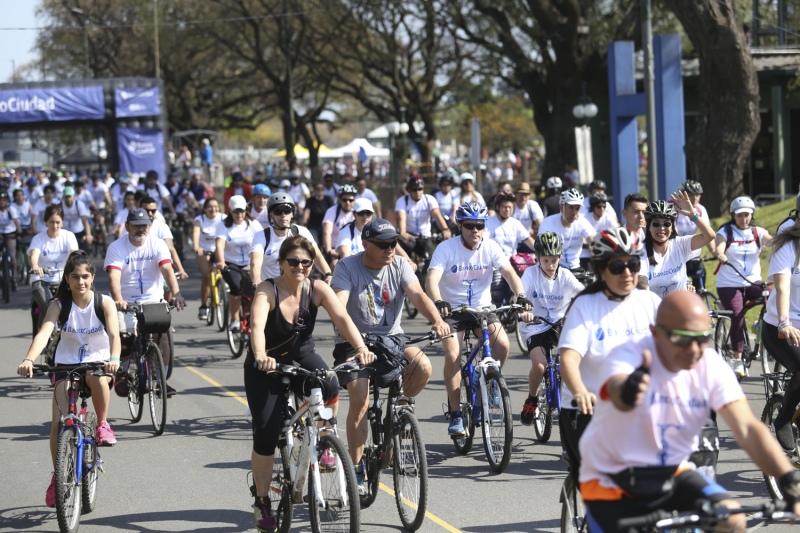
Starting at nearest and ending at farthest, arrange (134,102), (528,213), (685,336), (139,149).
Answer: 1. (685,336)
2. (528,213)
3. (134,102)
4. (139,149)

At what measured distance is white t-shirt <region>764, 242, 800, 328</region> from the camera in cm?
769

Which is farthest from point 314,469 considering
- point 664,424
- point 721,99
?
point 721,99

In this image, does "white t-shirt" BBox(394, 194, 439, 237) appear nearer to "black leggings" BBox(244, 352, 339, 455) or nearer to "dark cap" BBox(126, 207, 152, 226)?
"dark cap" BBox(126, 207, 152, 226)

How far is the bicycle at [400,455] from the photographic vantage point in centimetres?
707

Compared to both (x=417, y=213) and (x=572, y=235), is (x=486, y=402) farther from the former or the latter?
(x=417, y=213)

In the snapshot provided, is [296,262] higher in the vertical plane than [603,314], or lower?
higher

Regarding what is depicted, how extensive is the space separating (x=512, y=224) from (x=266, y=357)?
7586 millimetres

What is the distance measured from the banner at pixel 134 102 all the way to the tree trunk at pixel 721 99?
21.1m

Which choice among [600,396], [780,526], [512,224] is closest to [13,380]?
[512,224]

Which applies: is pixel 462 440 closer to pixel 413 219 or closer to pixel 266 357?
pixel 266 357

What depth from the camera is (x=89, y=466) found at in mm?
7832

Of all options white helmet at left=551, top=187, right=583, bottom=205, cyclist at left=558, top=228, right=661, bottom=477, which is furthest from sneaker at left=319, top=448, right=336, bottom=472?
white helmet at left=551, top=187, right=583, bottom=205

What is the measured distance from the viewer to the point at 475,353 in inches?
366

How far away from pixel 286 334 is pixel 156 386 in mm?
3866
